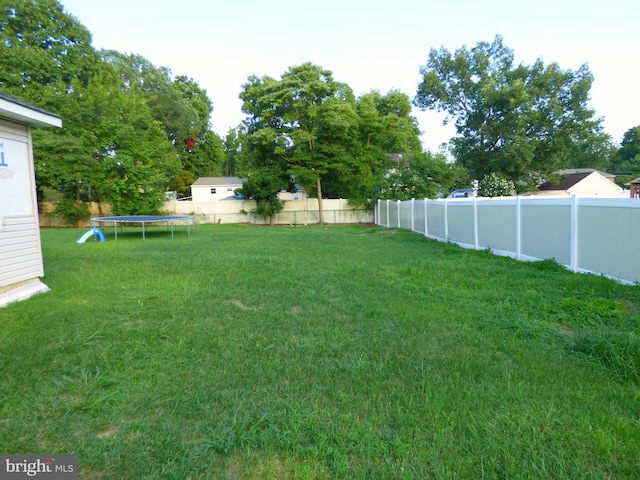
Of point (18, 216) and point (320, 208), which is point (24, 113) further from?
point (320, 208)

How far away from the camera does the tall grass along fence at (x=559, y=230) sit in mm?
4723

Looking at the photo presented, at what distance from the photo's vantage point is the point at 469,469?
5.57 ft

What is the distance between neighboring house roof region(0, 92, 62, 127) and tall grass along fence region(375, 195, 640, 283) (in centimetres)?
800

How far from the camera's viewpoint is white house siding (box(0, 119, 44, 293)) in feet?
15.8

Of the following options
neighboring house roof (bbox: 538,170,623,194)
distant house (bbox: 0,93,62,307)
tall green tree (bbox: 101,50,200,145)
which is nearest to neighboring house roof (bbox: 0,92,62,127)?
distant house (bbox: 0,93,62,307)

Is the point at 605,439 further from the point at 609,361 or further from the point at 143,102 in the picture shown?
the point at 143,102

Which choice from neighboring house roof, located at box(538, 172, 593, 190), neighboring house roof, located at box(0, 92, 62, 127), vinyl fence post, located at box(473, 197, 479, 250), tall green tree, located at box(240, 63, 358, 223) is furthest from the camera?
neighboring house roof, located at box(538, 172, 593, 190)

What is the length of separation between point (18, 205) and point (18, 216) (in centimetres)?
16

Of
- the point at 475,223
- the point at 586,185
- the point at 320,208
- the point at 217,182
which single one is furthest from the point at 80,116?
the point at 586,185

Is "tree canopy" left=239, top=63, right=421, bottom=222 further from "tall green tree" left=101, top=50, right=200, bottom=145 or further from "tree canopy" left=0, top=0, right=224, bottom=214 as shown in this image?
"tall green tree" left=101, top=50, right=200, bottom=145

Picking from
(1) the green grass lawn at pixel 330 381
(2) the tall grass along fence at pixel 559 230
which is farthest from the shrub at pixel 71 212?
(2) the tall grass along fence at pixel 559 230

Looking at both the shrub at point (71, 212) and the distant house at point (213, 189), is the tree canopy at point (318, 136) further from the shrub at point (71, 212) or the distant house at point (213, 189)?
the distant house at point (213, 189)

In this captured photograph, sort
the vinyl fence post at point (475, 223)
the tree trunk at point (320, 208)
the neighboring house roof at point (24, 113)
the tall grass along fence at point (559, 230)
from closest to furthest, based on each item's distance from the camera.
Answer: the neighboring house roof at point (24, 113) < the tall grass along fence at point (559, 230) < the vinyl fence post at point (475, 223) < the tree trunk at point (320, 208)

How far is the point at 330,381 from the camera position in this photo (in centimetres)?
256
